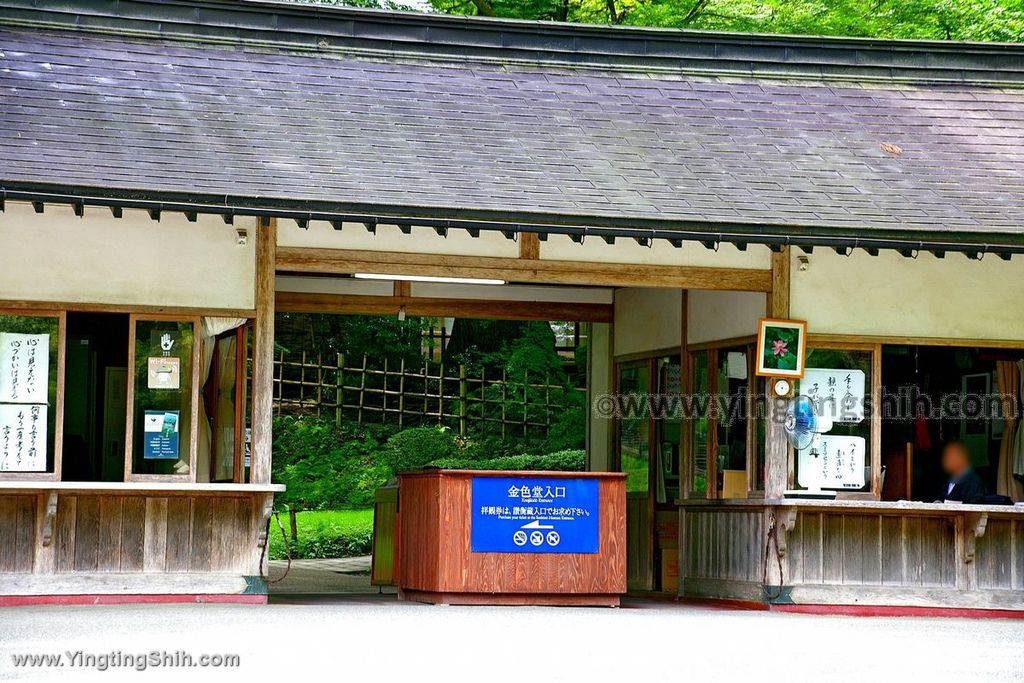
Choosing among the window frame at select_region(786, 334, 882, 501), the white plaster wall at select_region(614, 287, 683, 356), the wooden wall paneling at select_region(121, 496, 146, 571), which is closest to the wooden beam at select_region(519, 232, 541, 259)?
the window frame at select_region(786, 334, 882, 501)

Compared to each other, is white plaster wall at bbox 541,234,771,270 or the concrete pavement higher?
white plaster wall at bbox 541,234,771,270

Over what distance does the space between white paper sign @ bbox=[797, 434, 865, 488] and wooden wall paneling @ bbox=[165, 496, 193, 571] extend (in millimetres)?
5120

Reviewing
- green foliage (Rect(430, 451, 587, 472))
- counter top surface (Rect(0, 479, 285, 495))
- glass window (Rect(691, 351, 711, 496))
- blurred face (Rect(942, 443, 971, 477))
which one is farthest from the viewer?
green foliage (Rect(430, 451, 587, 472))

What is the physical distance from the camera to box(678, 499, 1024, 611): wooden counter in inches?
483

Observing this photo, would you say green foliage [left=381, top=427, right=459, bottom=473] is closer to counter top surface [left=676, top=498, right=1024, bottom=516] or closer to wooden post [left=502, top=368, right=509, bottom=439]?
wooden post [left=502, top=368, right=509, bottom=439]

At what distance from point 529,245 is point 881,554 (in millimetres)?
4019

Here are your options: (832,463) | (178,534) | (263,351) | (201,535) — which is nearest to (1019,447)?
(832,463)

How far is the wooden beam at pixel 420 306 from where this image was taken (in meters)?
14.8

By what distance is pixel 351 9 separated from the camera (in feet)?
44.3

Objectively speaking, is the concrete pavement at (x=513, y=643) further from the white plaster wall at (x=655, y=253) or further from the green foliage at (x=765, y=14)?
the green foliage at (x=765, y=14)

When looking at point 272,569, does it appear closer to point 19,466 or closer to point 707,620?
point 19,466

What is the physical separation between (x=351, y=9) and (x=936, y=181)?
549 cm

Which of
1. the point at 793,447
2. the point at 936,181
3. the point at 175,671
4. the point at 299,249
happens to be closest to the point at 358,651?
the point at 175,671

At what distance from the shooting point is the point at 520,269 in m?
12.0
